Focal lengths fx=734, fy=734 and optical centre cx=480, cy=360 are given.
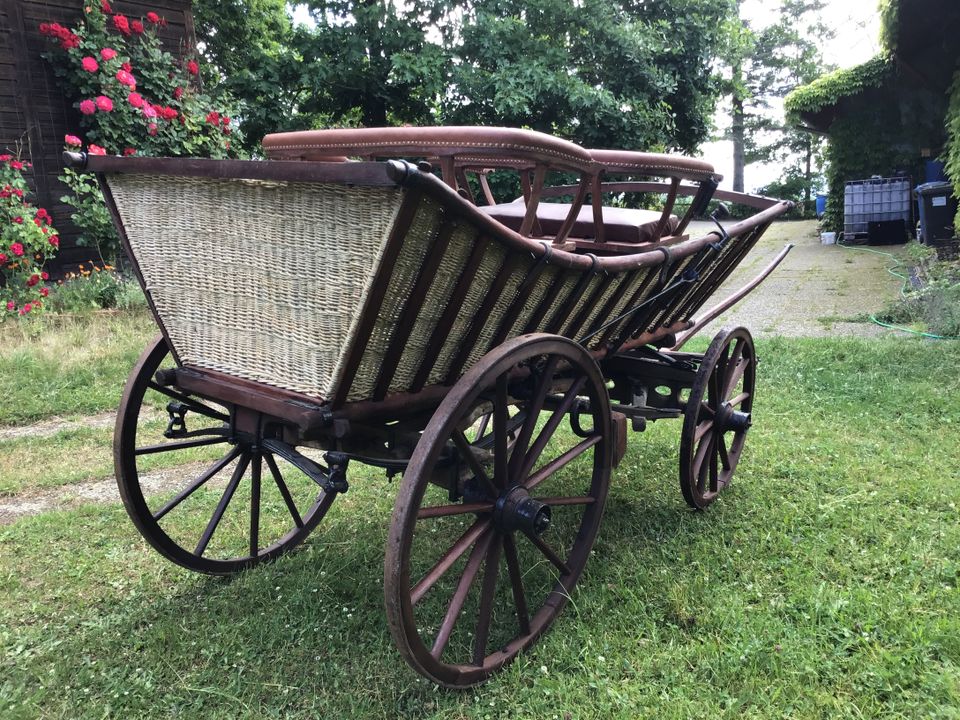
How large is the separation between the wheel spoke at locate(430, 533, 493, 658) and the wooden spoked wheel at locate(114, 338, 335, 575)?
1.85ft

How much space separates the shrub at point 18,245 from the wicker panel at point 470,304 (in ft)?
16.8

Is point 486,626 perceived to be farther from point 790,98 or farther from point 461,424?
point 790,98

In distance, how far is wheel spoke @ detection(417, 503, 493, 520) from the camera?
6.45ft

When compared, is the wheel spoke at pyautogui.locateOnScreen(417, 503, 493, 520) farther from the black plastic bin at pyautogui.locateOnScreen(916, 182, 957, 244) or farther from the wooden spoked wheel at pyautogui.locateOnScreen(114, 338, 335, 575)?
the black plastic bin at pyautogui.locateOnScreen(916, 182, 957, 244)

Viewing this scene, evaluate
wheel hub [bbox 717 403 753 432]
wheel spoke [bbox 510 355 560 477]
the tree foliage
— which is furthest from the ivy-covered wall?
wheel spoke [bbox 510 355 560 477]

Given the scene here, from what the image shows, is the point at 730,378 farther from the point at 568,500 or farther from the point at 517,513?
the point at 517,513

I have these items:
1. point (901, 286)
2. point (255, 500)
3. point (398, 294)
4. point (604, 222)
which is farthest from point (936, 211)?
point (398, 294)

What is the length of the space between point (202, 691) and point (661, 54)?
9767 mm

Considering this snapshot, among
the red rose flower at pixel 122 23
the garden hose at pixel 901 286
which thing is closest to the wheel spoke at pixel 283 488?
the garden hose at pixel 901 286

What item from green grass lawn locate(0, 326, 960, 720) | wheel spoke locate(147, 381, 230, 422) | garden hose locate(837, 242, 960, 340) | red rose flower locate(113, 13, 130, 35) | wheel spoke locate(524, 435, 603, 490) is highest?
red rose flower locate(113, 13, 130, 35)

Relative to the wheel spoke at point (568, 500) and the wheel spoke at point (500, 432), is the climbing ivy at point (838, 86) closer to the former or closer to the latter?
the wheel spoke at point (568, 500)

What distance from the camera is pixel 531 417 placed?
226 cm

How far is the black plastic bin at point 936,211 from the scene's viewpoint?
34.7ft

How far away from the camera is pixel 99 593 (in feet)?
8.57
